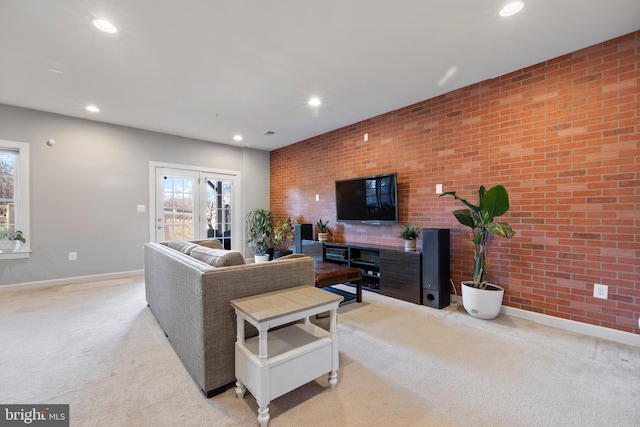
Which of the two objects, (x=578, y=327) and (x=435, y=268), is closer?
(x=578, y=327)

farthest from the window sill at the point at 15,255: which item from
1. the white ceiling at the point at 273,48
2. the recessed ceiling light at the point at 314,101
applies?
the recessed ceiling light at the point at 314,101

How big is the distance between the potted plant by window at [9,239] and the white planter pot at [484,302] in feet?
18.8

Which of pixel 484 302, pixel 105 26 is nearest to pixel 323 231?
pixel 484 302

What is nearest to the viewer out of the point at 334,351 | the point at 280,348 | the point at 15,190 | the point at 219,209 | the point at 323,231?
the point at 280,348

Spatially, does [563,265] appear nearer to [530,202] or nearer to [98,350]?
[530,202]

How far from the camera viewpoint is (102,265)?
439cm

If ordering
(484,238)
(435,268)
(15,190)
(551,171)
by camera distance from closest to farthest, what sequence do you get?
(551,171)
(484,238)
(435,268)
(15,190)

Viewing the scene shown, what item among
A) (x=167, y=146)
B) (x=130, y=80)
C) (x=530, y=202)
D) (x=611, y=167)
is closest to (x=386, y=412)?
(x=530, y=202)

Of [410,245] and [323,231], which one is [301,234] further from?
[410,245]

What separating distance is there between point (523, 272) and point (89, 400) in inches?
144

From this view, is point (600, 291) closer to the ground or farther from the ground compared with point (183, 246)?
closer to the ground

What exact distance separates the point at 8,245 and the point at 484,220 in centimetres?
596

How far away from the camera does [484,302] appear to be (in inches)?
108

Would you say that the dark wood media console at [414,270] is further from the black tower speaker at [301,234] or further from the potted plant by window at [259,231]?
the potted plant by window at [259,231]
